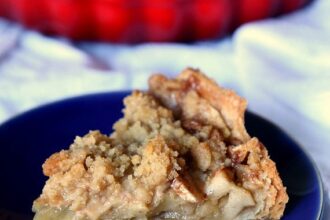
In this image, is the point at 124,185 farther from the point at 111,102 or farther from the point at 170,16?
the point at 170,16

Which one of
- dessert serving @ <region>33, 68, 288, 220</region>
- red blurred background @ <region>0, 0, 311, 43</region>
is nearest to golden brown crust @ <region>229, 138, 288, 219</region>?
dessert serving @ <region>33, 68, 288, 220</region>

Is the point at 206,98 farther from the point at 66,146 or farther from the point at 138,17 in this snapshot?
the point at 138,17

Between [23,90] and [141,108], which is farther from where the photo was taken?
[23,90]

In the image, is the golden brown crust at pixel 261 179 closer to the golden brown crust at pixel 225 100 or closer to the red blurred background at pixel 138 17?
the golden brown crust at pixel 225 100

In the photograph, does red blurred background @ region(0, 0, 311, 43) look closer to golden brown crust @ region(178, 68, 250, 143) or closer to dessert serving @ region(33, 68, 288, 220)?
golden brown crust @ region(178, 68, 250, 143)

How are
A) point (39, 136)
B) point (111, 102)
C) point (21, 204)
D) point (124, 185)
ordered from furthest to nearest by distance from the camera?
1. point (111, 102)
2. point (39, 136)
3. point (21, 204)
4. point (124, 185)

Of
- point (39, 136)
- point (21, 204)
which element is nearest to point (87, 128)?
point (39, 136)
